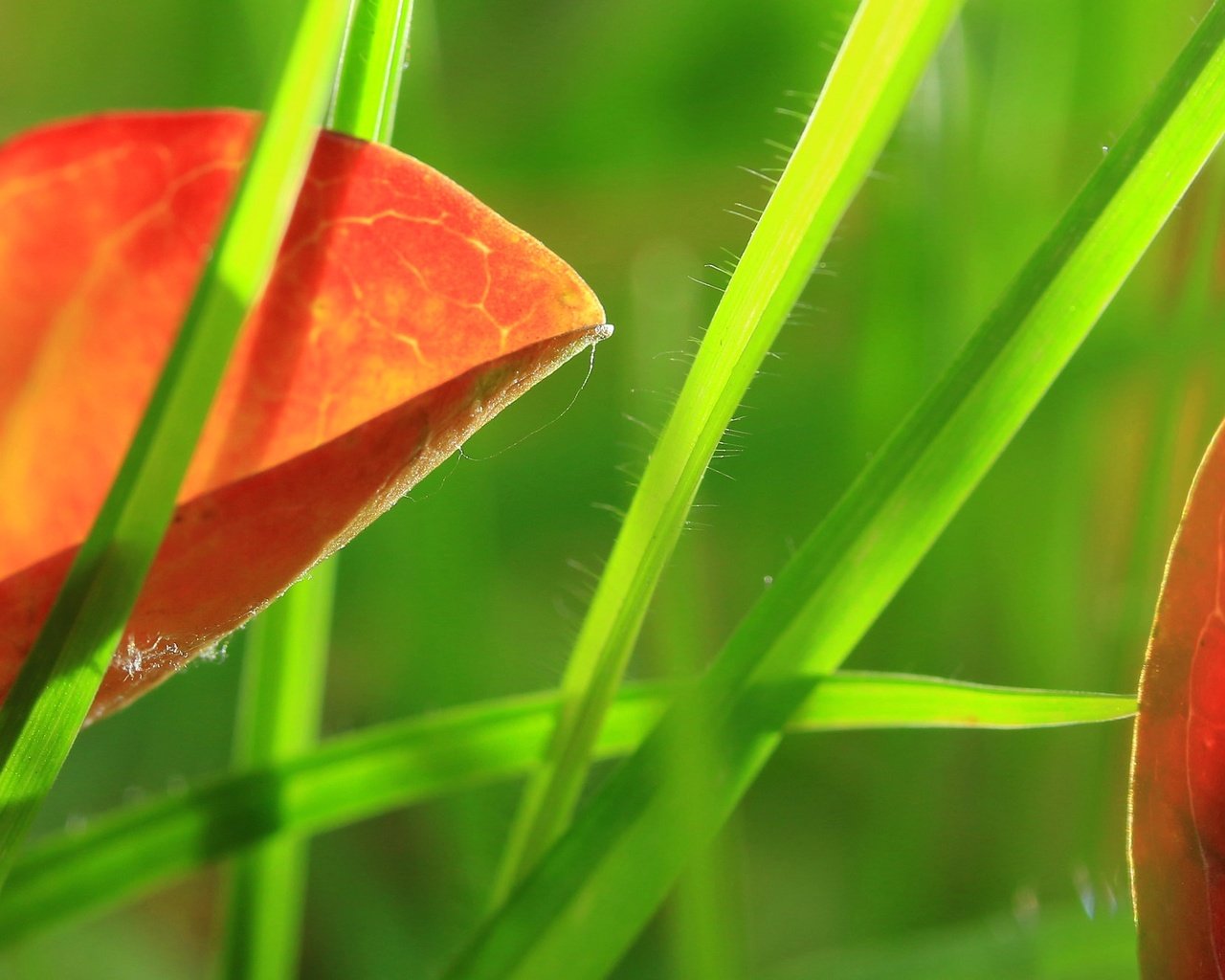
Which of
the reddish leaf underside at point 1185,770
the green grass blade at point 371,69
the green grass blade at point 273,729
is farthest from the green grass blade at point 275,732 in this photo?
the reddish leaf underside at point 1185,770

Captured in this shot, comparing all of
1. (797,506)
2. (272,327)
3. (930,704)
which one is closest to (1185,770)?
(930,704)

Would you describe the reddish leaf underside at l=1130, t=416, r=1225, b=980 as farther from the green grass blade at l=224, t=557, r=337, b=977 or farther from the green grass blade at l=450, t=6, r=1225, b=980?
the green grass blade at l=224, t=557, r=337, b=977

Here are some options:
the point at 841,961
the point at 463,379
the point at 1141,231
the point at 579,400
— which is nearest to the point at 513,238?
the point at 463,379

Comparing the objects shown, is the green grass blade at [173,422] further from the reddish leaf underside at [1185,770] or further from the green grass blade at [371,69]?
the reddish leaf underside at [1185,770]

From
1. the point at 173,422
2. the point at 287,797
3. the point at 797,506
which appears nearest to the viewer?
the point at 173,422

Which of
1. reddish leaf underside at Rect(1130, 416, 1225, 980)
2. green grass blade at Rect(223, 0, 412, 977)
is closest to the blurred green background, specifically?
green grass blade at Rect(223, 0, 412, 977)

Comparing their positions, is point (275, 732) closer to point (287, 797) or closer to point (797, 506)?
point (287, 797)
